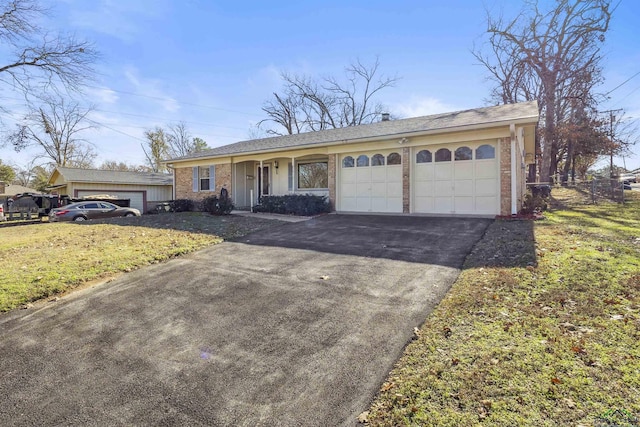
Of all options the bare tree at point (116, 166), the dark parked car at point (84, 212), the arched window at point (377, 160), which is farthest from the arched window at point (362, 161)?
the bare tree at point (116, 166)

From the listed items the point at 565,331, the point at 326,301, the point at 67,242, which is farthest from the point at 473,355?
the point at 67,242

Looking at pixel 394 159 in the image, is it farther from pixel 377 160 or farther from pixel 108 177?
pixel 108 177

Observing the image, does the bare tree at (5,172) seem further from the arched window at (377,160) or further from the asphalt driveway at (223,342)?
the asphalt driveway at (223,342)

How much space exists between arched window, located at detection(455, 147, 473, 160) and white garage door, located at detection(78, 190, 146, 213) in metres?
24.3

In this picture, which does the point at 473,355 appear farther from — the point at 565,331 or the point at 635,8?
the point at 635,8

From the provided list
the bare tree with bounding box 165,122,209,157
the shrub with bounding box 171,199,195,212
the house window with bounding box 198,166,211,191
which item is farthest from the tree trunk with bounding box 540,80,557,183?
the bare tree with bounding box 165,122,209,157

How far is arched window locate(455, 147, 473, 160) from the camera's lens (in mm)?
11455

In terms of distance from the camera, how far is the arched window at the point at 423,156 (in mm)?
12195

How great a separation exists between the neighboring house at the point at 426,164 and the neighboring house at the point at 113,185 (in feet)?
48.3

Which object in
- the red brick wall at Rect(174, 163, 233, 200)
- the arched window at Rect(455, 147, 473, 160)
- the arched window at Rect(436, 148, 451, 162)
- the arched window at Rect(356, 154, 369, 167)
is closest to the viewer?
the arched window at Rect(455, 147, 473, 160)

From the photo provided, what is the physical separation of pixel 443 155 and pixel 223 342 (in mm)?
10459

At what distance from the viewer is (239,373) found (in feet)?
10.1

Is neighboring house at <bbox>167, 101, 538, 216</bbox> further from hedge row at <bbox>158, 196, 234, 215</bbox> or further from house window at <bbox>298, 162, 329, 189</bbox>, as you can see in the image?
hedge row at <bbox>158, 196, 234, 215</bbox>

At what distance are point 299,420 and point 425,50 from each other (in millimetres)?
17779
